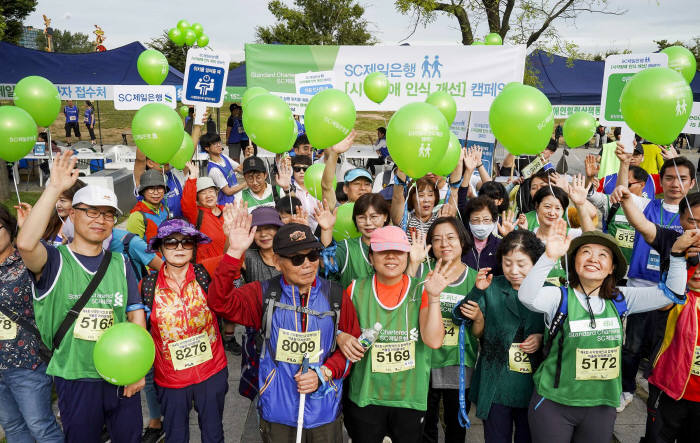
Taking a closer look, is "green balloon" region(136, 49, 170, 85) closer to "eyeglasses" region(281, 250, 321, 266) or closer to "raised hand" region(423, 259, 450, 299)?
"eyeglasses" region(281, 250, 321, 266)

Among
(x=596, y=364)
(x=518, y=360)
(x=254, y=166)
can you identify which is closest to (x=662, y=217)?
(x=596, y=364)

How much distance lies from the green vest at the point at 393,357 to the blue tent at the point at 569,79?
982 centimetres

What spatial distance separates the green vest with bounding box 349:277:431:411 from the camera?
248 centimetres

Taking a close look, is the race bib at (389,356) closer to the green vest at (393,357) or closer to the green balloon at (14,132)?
the green vest at (393,357)

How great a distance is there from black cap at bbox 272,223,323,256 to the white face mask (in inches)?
59.1

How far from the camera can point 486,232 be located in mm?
3342

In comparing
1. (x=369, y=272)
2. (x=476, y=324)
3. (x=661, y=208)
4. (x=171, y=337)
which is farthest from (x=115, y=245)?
(x=661, y=208)

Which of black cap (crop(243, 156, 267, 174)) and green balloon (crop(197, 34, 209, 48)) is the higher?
green balloon (crop(197, 34, 209, 48))

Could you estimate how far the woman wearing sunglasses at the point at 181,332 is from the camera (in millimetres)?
2562

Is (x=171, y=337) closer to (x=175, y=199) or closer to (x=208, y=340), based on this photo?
(x=208, y=340)

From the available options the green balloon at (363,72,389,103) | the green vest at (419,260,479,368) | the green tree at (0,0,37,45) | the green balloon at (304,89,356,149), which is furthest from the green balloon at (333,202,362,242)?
the green tree at (0,0,37,45)

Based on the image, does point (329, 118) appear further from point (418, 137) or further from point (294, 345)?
point (294, 345)

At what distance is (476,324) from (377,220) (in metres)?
0.96

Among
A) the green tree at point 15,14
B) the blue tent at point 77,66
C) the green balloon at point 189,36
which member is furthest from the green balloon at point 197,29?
the green tree at point 15,14
